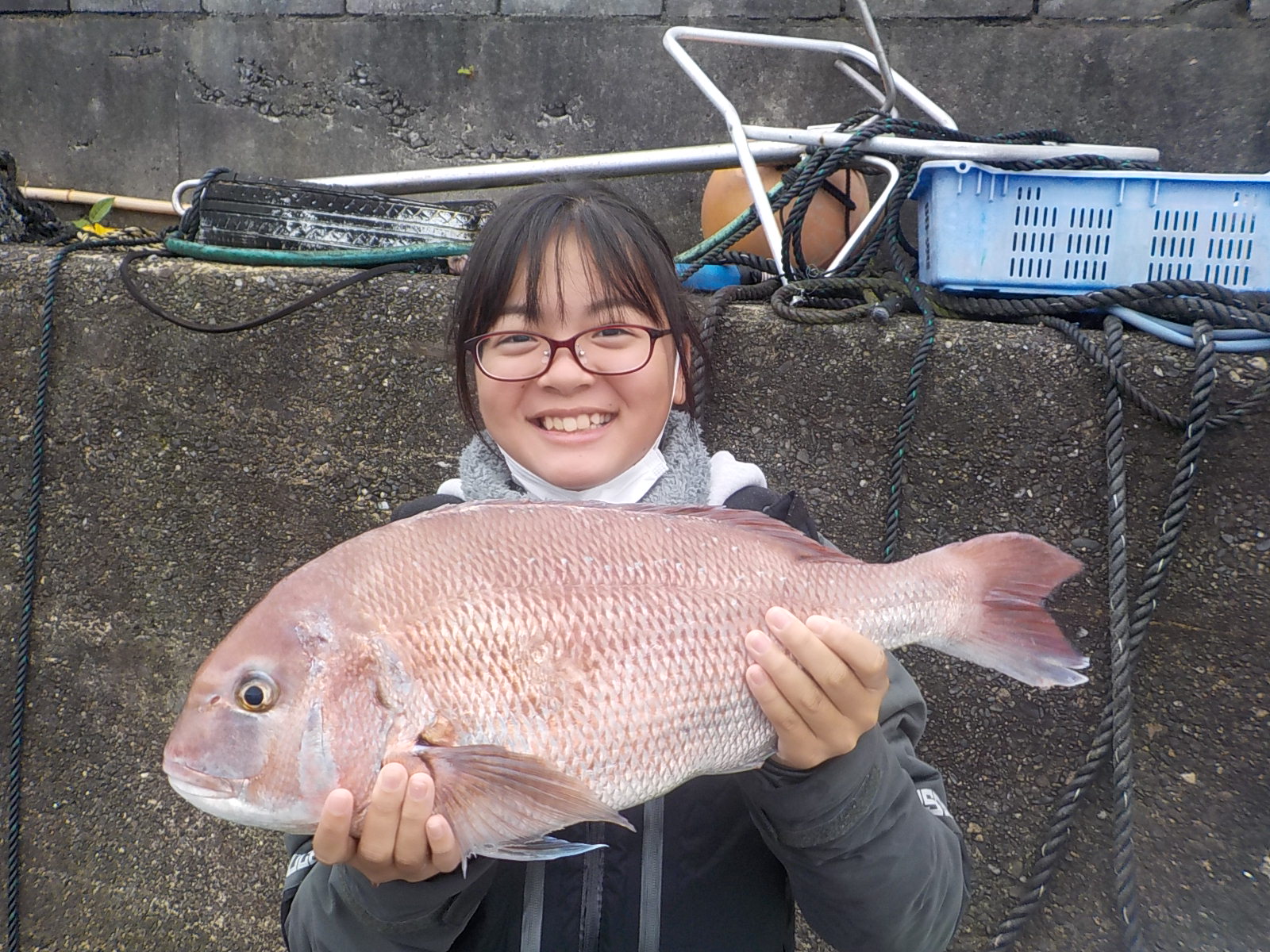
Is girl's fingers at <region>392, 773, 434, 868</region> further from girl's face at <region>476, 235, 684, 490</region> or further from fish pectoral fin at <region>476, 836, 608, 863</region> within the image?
girl's face at <region>476, 235, 684, 490</region>

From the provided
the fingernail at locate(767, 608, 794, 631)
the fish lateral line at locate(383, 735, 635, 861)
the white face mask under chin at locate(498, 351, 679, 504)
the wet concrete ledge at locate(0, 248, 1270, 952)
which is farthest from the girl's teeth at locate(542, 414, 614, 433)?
the wet concrete ledge at locate(0, 248, 1270, 952)

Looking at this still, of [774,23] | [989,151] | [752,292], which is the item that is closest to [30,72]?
[774,23]

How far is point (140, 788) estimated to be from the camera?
2668 millimetres

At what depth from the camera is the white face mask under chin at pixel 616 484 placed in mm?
Answer: 1505

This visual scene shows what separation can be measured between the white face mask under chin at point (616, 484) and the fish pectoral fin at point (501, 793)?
1.83 ft

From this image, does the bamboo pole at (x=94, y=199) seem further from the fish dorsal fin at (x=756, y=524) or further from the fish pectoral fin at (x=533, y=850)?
the fish pectoral fin at (x=533, y=850)

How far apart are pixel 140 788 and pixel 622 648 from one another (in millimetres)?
2357

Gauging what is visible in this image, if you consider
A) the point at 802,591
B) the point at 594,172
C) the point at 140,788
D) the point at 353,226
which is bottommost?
the point at 140,788

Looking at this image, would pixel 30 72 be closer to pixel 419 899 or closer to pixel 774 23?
pixel 774 23

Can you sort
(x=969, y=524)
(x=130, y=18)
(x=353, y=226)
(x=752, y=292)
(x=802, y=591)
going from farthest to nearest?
1. (x=130, y=18)
2. (x=353, y=226)
3. (x=752, y=292)
4. (x=969, y=524)
5. (x=802, y=591)

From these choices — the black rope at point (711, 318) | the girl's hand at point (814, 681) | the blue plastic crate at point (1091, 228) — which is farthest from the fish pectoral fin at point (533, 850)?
the blue plastic crate at point (1091, 228)

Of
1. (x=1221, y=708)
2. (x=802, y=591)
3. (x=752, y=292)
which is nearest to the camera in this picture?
(x=802, y=591)

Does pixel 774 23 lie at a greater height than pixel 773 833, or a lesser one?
greater

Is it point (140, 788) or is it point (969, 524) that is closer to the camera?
point (969, 524)
